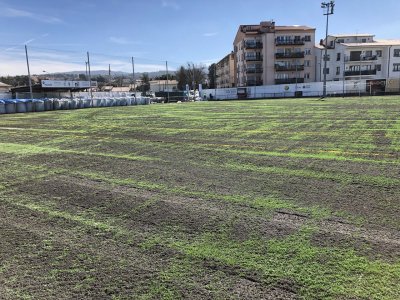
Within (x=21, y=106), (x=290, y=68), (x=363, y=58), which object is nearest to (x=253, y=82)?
(x=290, y=68)

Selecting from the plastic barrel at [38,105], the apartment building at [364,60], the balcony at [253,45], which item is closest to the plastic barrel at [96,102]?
the plastic barrel at [38,105]

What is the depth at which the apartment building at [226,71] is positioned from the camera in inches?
4311

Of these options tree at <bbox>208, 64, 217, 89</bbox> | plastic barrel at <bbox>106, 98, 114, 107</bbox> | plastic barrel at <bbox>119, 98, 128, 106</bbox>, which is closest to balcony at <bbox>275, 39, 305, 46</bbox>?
plastic barrel at <bbox>119, 98, 128, 106</bbox>

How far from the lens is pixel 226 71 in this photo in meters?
119

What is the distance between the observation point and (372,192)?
626 cm

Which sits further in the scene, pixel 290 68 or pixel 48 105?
pixel 290 68

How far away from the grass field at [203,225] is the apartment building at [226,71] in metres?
100

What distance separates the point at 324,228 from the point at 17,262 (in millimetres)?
3891

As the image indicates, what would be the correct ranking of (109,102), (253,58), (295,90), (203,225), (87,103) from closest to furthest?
(203,225), (87,103), (109,102), (295,90), (253,58)

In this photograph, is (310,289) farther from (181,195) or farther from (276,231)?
(181,195)

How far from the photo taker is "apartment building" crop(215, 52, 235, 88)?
359ft

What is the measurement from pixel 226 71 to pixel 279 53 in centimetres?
3764

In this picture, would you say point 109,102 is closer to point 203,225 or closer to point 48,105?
point 48,105

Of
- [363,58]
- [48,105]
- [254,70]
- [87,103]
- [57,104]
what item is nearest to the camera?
[48,105]
